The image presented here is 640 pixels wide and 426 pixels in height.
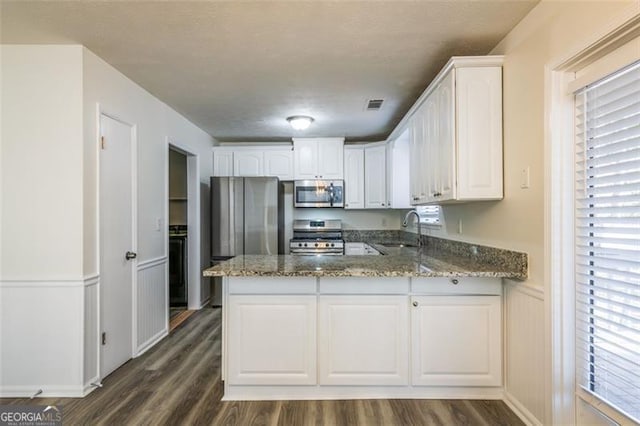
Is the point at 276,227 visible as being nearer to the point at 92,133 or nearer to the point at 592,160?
the point at 92,133

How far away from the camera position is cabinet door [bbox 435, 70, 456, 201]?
7.22ft

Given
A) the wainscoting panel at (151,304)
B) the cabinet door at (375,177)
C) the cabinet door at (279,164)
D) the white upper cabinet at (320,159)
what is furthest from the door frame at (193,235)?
the cabinet door at (375,177)

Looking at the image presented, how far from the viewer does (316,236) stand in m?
5.11

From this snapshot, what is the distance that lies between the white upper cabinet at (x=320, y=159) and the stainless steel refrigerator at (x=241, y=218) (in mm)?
626

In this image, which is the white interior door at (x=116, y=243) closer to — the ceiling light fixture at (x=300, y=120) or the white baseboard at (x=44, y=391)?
the white baseboard at (x=44, y=391)

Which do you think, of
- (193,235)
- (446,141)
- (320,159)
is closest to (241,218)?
(193,235)

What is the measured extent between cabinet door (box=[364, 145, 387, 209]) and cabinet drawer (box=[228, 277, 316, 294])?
2.89 m

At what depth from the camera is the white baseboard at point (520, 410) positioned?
1.87m

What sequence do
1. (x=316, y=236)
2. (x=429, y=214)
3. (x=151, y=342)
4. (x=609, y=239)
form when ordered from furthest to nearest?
(x=316, y=236) → (x=429, y=214) → (x=151, y=342) → (x=609, y=239)

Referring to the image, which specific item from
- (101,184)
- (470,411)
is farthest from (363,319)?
(101,184)

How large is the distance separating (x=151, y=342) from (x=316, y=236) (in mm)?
2640

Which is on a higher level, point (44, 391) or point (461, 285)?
point (461, 285)

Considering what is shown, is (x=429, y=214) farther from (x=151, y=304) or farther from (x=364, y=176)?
(x=151, y=304)

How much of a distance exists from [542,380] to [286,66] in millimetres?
2663
